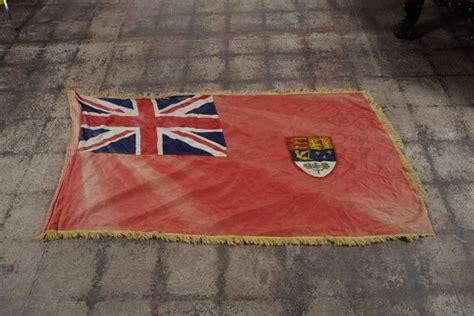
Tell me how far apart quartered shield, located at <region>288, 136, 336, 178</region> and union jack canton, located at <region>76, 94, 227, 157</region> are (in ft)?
1.56

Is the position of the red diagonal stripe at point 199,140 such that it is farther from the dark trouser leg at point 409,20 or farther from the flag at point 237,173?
the dark trouser leg at point 409,20

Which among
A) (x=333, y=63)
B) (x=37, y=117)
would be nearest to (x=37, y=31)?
(x=37, y=117)

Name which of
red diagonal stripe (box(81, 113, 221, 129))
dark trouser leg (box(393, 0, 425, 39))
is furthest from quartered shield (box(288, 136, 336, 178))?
dark trouser leg (box(393, 0, 425, 39))

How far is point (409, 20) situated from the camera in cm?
381

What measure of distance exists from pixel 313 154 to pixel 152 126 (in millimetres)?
1140

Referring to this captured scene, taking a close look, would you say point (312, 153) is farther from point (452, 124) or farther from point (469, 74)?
point (469, 74)

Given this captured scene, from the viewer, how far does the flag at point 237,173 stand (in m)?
2.56

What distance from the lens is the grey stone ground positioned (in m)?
2.31

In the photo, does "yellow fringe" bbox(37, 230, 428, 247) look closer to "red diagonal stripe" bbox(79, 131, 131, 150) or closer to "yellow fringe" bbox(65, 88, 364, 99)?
"red diagonal stripe" bbox(79, 131, 131, 150)

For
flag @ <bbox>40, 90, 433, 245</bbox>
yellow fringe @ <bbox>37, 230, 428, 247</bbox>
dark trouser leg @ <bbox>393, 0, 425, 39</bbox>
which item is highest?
dark trouser leg @ <bbox>393, 0, 425, 39</bbox>

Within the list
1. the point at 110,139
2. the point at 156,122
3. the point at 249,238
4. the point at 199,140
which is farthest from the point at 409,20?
the point at 110,139

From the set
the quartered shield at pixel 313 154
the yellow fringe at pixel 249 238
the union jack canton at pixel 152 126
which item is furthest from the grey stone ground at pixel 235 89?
the quartered shield at pixel 313 154

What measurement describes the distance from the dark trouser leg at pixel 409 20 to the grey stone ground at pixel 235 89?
109 millimetres

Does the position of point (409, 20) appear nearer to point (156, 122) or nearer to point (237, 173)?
point (237, 173)
